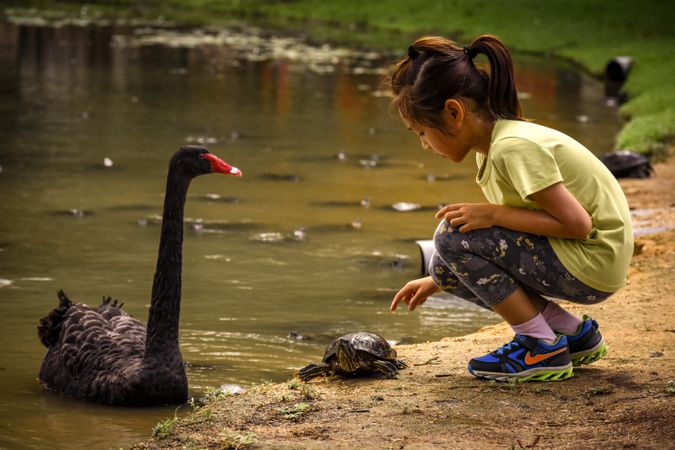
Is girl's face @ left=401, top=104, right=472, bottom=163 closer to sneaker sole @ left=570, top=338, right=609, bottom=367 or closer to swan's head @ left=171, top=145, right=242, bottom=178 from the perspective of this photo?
sneaker sole @ left=570, top=338, right=609, bottom=367

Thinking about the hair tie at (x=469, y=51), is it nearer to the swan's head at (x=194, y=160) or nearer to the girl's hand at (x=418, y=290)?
the girl's hand at (x=418, y=290)

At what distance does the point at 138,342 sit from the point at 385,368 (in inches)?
70.3

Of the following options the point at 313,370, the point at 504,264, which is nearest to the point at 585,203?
the point at 504,264

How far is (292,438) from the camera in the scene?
4.92 metres

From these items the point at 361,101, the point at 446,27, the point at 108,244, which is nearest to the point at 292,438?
the point at 108,244

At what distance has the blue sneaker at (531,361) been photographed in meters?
5.34

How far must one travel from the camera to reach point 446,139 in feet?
17.3

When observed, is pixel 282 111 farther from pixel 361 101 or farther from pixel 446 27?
pixel 446 27

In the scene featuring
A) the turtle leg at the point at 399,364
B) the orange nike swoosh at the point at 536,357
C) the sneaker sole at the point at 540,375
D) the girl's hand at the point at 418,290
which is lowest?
the turtle leg at the point at 399,364

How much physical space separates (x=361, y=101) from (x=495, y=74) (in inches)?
628

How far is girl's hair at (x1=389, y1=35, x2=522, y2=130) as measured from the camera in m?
5.13

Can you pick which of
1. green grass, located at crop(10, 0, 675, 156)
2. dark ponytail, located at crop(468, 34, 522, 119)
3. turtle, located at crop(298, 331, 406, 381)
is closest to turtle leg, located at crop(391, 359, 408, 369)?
turtle, located at crop(298, 331, 406, 381)

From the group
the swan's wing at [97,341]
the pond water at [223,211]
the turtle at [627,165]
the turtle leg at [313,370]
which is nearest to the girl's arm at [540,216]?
the turtle leg at [313,370]

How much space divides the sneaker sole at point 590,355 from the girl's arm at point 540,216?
69 cm
